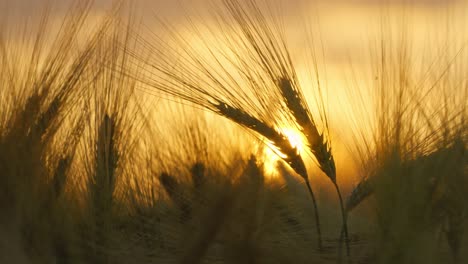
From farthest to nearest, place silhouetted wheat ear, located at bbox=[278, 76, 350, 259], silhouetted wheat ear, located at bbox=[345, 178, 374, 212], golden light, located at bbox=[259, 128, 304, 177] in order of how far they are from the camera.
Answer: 1. silhouetted wheat ear, located at bbox=[278, 76, 350, 259]
2. silhouetted wheat ear, located at bbox=[345, 178, 374, 212]
3. golden light, located at bbox=[259, 128, 304, 177]

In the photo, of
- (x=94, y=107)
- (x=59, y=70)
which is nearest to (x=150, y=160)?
(x=94, y=107)

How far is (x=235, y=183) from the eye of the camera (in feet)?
8.27

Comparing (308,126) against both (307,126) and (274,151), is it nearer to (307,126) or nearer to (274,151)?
(307,126)

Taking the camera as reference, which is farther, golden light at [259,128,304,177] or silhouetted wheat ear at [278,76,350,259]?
silhouetted wheat ear at [278,76,350,259]

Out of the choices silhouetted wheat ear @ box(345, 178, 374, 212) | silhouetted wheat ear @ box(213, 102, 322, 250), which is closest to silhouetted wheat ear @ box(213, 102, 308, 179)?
silhouetted wheat ear @ box(213, 102, 322, 250)

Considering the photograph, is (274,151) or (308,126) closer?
(274,151)

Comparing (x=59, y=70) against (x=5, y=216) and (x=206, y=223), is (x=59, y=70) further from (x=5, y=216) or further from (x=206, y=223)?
(x=206, y=223)

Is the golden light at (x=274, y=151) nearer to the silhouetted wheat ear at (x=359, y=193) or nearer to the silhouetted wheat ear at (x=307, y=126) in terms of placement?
the silhouetted wheat ear at (x=307, y=126)

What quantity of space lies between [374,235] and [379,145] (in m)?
0.26

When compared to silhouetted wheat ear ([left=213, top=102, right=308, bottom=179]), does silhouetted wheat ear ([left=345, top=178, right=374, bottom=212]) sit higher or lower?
lower

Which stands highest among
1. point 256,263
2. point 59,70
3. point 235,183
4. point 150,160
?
point 59,70

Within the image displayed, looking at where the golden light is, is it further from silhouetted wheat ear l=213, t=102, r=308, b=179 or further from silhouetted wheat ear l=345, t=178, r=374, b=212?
silhouetted wheat ear l=345, t=178, r=374, b=212

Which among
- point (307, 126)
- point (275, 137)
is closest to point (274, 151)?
point (275, 137)

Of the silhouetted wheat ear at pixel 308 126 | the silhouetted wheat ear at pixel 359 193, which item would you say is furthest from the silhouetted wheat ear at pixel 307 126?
the silhouetted wheat ear at pixel 359 193
